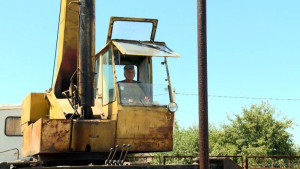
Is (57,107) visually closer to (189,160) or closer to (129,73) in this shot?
(129,73)

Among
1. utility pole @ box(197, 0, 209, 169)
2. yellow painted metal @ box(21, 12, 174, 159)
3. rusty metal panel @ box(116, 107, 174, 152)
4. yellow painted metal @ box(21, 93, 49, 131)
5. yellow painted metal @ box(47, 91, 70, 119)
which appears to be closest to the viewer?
utility pole @ box(197, 0, 209, 169)

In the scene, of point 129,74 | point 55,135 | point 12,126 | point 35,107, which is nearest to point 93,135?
point 55,135

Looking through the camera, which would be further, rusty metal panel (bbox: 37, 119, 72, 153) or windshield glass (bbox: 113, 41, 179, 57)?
windshield glass (bbox: 113, 41, 179, 57)

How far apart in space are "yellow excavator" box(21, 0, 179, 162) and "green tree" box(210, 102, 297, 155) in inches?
1152

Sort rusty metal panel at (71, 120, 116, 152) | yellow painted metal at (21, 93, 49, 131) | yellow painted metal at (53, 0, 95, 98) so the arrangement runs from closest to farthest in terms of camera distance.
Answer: rusty metal panel at (71, 120, 116, 152)
yellow painted metal at (53, 0, 95, 98)
yellow painted metal at (21, 93, 49, 131)

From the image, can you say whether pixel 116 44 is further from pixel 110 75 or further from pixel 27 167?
pixel 27 167

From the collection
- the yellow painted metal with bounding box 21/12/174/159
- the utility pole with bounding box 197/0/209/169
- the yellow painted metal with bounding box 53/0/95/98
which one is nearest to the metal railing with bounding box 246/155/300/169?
the yellow painted metal with bounding box 53/0/95/98

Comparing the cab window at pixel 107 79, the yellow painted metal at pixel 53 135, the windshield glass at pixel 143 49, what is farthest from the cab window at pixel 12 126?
the windshield glass at pixel 143 49

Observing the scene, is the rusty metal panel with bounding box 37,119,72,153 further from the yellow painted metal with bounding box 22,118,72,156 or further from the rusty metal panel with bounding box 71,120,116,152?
the rusty metal panel with bounding box 71,120,116,152

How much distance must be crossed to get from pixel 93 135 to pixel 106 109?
0.70 metres

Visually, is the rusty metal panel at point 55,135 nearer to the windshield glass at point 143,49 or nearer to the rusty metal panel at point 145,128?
the rusty metal panel at point 145,128

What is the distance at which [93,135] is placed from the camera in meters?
7.55

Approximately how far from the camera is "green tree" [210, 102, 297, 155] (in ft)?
Answer: 122

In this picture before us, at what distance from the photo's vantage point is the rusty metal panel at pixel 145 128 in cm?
761
